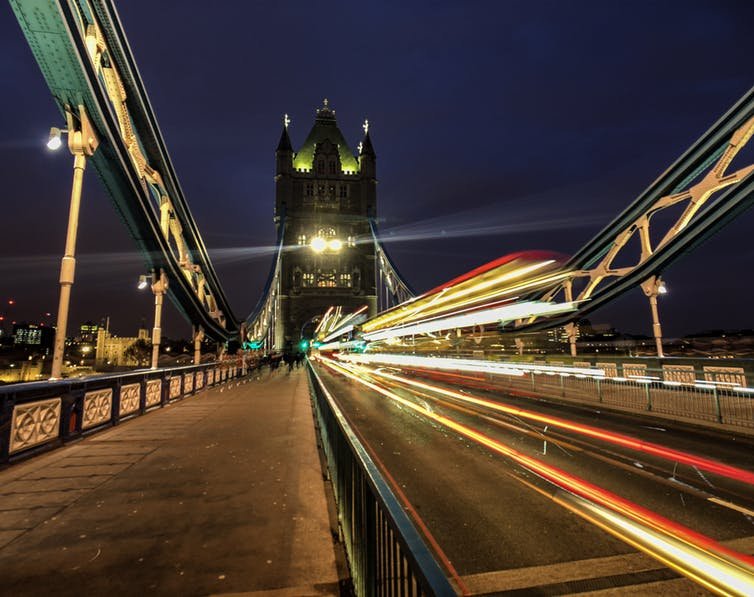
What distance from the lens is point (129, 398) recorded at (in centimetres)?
1023

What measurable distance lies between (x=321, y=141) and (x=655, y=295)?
74756 millimetres

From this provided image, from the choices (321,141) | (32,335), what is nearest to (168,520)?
(321,141)

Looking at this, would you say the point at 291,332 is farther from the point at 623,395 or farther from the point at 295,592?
the point at 295,592

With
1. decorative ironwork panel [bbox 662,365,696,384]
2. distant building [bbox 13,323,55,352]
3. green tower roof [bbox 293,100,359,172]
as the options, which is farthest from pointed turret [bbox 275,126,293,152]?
distant building [bbox 13,323,55,352]

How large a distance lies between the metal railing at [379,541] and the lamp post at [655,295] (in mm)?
19413

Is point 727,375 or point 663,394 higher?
point 727,375

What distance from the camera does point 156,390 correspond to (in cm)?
1214

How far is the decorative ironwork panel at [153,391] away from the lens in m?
11.6

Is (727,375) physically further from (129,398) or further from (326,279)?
(326,279)

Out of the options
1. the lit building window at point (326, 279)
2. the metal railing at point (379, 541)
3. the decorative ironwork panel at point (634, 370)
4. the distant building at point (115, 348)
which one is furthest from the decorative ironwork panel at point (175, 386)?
the distant building at point (115, 348)

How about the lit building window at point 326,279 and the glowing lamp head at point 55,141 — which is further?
the lit building window at point 326,279

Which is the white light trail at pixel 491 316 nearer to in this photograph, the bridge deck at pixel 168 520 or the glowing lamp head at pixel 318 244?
the bridge deck at pixel 168 520

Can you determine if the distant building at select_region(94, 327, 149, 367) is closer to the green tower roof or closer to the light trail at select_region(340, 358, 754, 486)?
the green tower roof

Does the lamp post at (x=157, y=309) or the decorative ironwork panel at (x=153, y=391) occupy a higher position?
the lamp post at (x=157, y=309)
